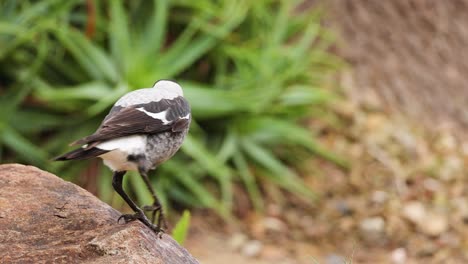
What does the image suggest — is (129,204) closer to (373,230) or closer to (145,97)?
(145,97)

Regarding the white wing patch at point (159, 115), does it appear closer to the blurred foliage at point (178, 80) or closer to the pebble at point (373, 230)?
the blurred foliage at point (178, 80)

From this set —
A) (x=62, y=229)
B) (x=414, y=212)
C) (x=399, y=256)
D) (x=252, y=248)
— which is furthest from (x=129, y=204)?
(x=414, y=212)

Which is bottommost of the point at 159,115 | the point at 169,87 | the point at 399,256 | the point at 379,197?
→ the point at 159,115

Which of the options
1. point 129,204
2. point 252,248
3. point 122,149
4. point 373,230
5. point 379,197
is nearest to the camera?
point 122,149

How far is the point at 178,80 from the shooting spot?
7898 mm

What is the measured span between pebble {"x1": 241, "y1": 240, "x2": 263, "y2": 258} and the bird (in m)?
3.58

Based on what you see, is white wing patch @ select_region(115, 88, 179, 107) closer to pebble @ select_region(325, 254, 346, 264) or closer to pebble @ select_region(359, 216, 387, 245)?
pebble @ select_region(325, 254, 346, 264)

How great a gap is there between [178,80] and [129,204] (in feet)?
13.8

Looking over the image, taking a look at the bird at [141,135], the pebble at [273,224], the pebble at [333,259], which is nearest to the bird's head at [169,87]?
the bird at [141,135]

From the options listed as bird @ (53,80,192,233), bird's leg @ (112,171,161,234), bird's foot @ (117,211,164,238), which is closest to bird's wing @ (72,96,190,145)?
bird @ (53,80,192,233)

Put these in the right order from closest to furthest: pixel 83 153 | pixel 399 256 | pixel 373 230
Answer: pixel 83 153 < pixel 399 256 < pixel 373 230

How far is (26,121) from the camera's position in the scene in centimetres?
751

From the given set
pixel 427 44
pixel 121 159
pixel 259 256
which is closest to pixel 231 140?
pixel 259 256

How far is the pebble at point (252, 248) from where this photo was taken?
736cm
